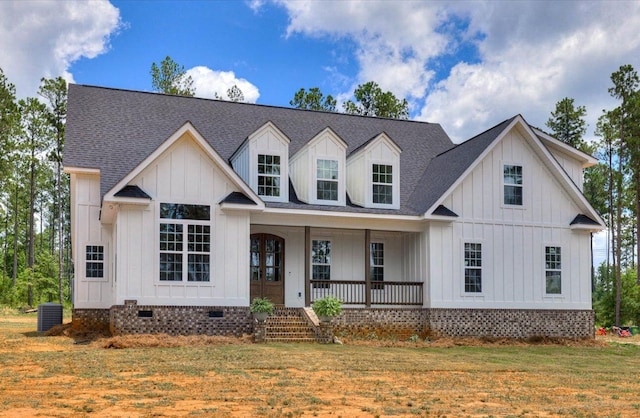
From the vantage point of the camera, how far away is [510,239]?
77.9 feet

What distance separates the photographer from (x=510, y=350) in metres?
20.6

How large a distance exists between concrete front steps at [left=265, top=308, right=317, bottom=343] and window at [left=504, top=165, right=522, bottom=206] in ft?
26.5

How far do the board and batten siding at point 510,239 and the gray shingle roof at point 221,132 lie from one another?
2.90 feet

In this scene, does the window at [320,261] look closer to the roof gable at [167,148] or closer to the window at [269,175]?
the window at [269,175]

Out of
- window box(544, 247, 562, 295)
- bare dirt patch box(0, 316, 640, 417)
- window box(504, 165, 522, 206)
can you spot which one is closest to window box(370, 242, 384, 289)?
window box(504, 165, 522, 206)

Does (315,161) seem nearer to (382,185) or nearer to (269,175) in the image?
(269,175)

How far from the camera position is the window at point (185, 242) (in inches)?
786

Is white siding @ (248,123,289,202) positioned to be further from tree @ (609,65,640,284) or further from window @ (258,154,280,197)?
tree @ (609,65,640,284)

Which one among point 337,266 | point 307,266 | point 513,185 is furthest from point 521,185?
point 307,266

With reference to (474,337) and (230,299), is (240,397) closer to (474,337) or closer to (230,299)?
(230,299)

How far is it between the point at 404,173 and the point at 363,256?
381cm

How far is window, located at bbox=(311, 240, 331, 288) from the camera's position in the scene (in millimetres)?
24188

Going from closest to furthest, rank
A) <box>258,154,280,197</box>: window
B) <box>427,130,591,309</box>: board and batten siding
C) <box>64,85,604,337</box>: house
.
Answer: <box>64,85,604,337</box>: house → <box>258,154,280,197</box>: window → <box>427,130,591,309</box>: board and batten siding

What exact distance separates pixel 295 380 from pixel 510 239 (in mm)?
13358
